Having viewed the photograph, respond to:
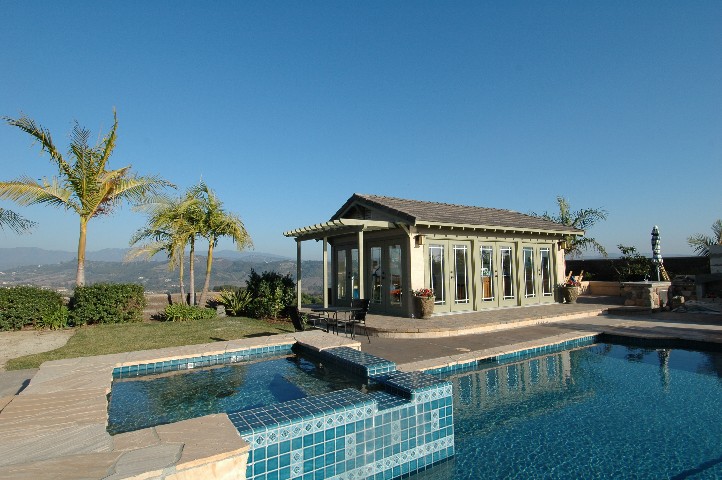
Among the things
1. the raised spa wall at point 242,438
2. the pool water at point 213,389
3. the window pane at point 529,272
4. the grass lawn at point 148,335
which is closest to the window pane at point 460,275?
the window pane at point 529,272

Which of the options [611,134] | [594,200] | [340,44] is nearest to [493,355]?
[340,44]

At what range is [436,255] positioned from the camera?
13.6m

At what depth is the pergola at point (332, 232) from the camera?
1175 centimetres

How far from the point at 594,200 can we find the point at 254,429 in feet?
98.9

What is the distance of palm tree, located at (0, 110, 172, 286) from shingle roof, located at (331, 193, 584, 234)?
28.8 feet

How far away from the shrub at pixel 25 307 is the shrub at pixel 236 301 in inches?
212

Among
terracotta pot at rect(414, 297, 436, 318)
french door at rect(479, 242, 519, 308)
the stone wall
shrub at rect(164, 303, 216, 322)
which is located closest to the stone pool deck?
terracotta pot at rect(414, 297, 436, 318)

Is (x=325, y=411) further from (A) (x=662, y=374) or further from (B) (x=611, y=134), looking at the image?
(B) (x=611, y=134)

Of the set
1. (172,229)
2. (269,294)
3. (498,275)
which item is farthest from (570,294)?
(172,229)

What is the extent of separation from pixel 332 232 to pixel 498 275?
6810 mm

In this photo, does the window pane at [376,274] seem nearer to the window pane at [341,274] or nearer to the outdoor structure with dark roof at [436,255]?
the outdoor structure with dark roof at [436,255]

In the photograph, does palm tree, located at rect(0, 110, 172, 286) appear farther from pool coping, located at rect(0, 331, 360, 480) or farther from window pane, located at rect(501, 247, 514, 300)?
window pane, located at rect(501, 247, 514, 300)

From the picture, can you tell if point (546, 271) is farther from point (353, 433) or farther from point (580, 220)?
point (353, 433)

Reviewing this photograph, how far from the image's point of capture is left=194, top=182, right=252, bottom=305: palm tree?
1653cm
